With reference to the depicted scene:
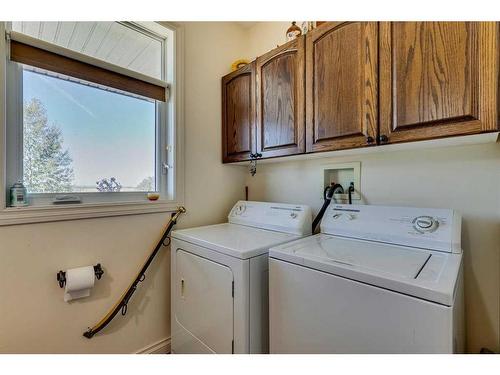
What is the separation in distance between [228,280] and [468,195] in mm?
1293

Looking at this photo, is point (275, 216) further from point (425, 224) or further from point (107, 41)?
point (107, 41)

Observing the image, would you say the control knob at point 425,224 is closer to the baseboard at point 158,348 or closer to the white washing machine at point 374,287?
the white washing machine at point 374,287

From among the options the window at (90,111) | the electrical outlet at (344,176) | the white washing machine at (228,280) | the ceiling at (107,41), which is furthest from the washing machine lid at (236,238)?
the ceiling at (107,41)

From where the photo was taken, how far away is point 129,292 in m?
1.54

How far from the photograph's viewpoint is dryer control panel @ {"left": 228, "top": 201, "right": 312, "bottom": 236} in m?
1.54

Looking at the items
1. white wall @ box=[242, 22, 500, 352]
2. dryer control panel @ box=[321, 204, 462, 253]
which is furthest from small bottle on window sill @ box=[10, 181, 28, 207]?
white wall @ box=[242, 22, 500, 352]

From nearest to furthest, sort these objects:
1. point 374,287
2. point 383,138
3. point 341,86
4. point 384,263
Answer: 1. point 374,287
2. point 384,263
3. point 383,138
4. point 341,86

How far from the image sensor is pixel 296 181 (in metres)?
1.92

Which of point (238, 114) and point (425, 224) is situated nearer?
point (425, 224)

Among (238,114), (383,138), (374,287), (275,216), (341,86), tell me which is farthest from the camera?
(238,114)

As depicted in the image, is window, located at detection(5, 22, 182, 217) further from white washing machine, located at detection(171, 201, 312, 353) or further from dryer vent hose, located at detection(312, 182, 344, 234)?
dryer vent hose, located at detection(312, 182, 344, 234)

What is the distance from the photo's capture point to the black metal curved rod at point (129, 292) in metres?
1.44

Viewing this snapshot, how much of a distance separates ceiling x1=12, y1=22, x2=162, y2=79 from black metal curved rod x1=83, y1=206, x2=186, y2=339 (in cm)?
107

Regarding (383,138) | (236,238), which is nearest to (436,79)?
(383,138)
